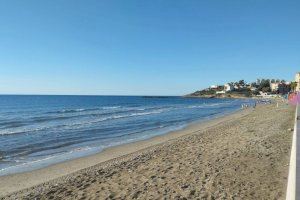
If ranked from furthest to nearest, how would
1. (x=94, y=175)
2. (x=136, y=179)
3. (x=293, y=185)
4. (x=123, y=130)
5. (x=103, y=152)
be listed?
(x=123, y=130) → (x=103, y=152) → (x=94, y=175) → (x=136, y=179) → (x=293, y=185)

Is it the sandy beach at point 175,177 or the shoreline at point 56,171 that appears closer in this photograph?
the sandy beach at point 175,177

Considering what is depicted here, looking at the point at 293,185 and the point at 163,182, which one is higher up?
the point at 293,185

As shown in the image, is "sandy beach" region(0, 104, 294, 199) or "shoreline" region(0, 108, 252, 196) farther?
"shoreline" region(0, 108, 252, 196)

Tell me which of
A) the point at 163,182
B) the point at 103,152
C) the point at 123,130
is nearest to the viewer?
the point at 163,182

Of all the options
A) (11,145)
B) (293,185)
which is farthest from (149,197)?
(11,145)

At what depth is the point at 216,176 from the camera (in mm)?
9594

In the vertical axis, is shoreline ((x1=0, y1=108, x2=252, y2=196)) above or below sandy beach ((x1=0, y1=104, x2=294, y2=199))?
below

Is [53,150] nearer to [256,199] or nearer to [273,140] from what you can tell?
[273,140]

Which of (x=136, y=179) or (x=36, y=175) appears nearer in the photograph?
(x=136, y=179)

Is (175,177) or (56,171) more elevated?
(175,177)

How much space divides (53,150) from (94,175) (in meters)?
7.88

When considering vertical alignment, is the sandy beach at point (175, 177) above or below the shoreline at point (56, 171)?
above

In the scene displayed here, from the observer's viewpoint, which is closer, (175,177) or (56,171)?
(175,177)

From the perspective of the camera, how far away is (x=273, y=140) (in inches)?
607
